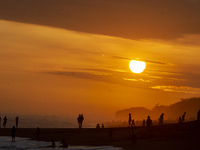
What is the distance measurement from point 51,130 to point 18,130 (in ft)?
22.6

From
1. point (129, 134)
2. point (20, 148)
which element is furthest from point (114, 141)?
point (20, 148)

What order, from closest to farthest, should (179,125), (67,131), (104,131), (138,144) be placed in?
(138,144), (179,125), (104,131), (67,131)

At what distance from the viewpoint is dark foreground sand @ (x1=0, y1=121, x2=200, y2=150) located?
1666 inches

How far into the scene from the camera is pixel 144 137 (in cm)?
5006

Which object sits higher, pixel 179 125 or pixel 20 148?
pixel 179 125

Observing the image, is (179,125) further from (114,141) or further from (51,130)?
(51,130)

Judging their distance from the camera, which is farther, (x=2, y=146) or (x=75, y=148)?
(x=2, y=146)

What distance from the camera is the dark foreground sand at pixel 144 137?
4232 centimetres

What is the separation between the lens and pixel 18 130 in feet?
229

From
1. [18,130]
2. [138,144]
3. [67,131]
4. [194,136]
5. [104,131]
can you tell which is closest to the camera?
[138,144]

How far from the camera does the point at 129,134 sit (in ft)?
178

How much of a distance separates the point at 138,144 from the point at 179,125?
359 inches

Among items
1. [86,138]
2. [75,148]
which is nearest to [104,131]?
[86,138]

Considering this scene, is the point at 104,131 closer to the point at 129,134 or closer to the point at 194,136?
the point at 129,134
